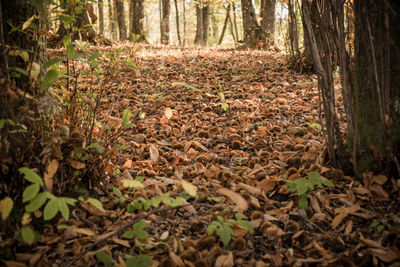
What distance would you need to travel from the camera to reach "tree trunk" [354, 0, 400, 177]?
1.78m

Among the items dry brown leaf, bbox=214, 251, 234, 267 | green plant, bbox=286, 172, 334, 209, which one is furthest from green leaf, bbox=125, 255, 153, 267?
green plant, bbox=286, 172, 334, 209

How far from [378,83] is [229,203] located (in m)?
1.24

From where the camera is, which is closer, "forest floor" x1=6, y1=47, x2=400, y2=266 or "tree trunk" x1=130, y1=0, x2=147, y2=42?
"forest floor" x1=6, y1=47, x2=400, y2=266

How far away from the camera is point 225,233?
62.9 inches

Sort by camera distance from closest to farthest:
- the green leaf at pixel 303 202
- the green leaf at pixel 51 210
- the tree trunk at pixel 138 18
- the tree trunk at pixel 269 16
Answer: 1. the green leaf at pixel 51 210
2. the green leaf at pixel 303 202
3. the tree trunk at pixel 269 16
4. the tree trunk at pixel 138 18

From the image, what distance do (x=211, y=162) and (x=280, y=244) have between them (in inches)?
43.4

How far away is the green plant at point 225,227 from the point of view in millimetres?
1579

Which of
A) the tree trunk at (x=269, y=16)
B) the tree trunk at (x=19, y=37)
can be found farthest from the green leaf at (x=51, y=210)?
the tree trunk at (x=269, y=16)

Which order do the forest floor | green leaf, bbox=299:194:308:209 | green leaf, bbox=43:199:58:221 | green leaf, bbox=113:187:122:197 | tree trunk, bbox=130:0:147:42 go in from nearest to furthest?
green leaf, bbox=43:199:58:221 < the forest floor < green leaf, bbox=299:194:308:209 < green leaf, bbox=113:187:122:197 < tree trunk, bbox=130:0:147:42

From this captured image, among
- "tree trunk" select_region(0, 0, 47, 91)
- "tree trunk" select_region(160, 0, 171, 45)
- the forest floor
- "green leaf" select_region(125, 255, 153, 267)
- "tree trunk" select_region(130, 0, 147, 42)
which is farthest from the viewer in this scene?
"tree trunk" select_region(160, 0, 171, 45)

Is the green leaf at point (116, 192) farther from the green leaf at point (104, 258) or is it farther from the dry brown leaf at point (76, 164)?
the green leaf at point (104, 258)

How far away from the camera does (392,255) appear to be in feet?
4.63

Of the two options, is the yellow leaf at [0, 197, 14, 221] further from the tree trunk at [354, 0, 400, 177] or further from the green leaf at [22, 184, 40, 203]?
the tree trunk at [354, 0, 400, 177]

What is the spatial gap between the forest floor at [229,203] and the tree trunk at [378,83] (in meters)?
0.16
